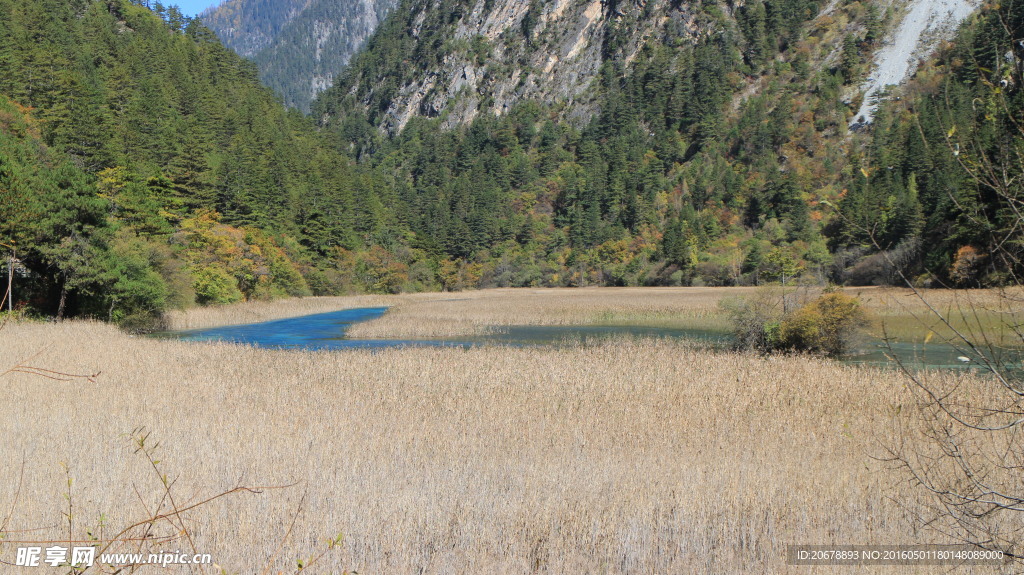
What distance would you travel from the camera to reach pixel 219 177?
67500mm

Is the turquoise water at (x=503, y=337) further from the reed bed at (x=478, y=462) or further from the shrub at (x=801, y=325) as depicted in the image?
the reed bed at (x=478, y=462)

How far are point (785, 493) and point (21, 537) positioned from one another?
8171 millimetres

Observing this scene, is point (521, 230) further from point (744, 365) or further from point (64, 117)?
point (744, 365)

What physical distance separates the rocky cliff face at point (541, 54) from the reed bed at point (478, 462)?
156 metres

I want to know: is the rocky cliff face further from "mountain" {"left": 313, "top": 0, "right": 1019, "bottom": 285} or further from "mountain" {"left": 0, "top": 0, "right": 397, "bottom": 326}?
"mountain" {"left": 0, "top": 0, "right": 397, "bottom": 326}

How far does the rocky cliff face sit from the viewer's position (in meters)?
170

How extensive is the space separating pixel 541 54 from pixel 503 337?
167 m

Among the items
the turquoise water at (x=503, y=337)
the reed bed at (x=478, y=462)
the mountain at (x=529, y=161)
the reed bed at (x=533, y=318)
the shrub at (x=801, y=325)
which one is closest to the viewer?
the reed bed at (x=478, y=462)

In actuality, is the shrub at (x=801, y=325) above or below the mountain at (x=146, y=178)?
below

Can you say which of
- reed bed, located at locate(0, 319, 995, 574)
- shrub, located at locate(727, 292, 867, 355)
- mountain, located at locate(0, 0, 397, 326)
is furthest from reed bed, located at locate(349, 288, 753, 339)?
reed bed, located at locate(0, 319, 995, 574)

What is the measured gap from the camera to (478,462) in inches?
364

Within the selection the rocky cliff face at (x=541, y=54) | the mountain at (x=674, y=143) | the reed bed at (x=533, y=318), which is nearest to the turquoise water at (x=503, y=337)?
the reed bed at (x=533, y=318)

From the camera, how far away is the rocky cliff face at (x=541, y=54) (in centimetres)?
17025

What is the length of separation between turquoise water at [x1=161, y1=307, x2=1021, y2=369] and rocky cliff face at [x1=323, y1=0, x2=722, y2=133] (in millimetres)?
135099
